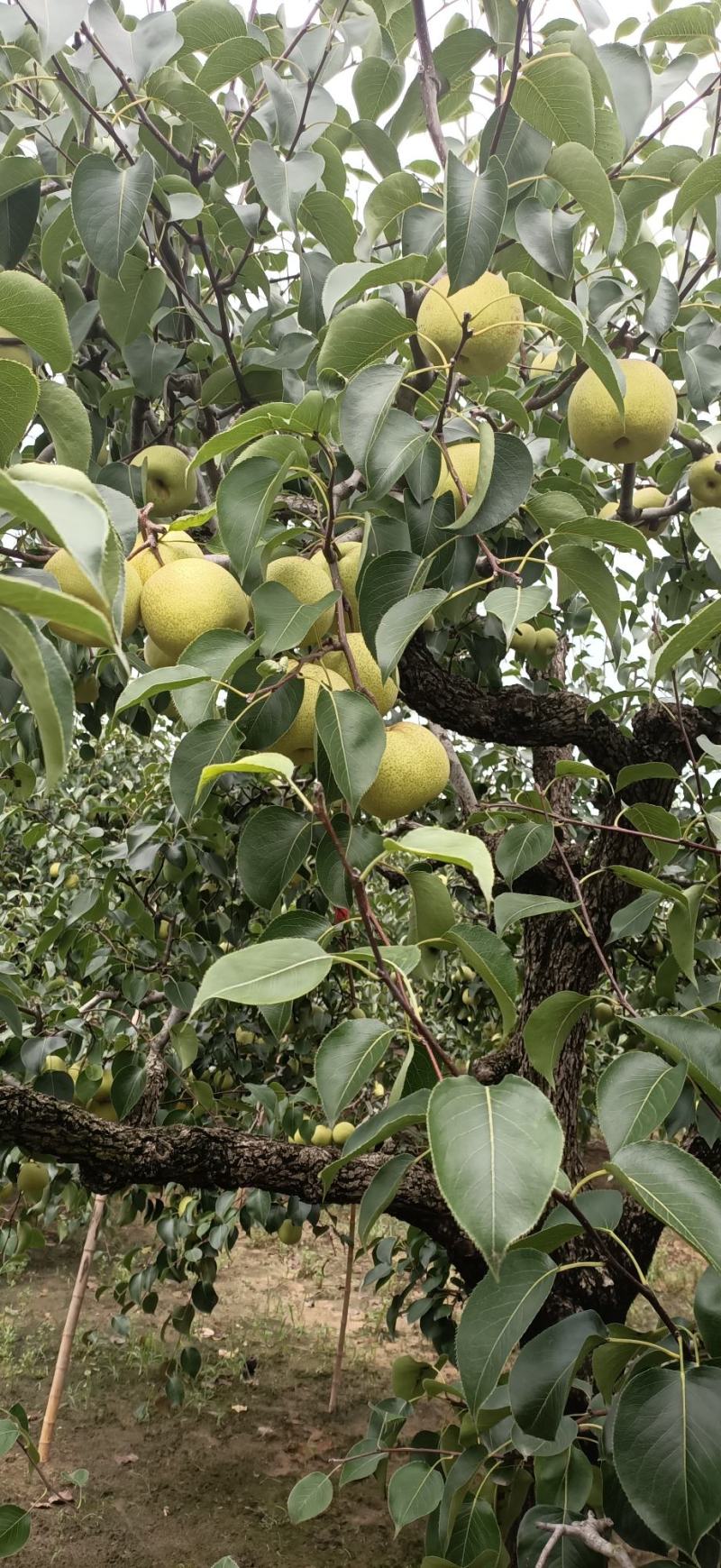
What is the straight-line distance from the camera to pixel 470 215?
2.52 feet

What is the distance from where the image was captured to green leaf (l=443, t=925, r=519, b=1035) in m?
0.63

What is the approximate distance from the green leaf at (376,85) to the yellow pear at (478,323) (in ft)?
1.06

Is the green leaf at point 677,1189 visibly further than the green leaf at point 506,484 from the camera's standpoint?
No

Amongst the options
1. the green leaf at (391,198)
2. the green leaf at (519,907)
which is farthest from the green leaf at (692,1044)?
the green leaf at (391,198)

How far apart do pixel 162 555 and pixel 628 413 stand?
0.52 metres

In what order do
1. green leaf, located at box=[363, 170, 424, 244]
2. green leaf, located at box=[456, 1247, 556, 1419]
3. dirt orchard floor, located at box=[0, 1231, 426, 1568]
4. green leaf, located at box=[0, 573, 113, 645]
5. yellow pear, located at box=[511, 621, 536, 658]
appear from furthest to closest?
dirt orchard floor, located at box=[0, 1231, 426, 1568] → yellow pear, located at box=[511, 621, 536, 658] → green leaf, located at box=[363, 170, 424, 244] → green leaf, located at box=[456, 1247, 556, 1419] → green leaf, located at box=[0, 573, 113, 645]

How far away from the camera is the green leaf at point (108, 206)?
940 millimetres

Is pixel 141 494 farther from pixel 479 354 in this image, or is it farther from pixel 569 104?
pixel 569 104

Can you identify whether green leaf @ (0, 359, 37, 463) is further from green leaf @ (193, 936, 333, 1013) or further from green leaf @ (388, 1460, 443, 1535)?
green leaf @ (388, 1460, 443, 1535)

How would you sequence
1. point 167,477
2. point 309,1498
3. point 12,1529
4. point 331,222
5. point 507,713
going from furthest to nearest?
point 507,713
point 309,1498
point 12,1529
point 167,477
point 331,222

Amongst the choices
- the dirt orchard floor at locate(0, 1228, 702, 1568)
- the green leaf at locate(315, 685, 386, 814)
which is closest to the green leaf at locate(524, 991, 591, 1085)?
the green leaf at locate(315, 685, 386, 814)

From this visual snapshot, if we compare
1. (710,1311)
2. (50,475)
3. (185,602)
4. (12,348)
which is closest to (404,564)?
(185,602)

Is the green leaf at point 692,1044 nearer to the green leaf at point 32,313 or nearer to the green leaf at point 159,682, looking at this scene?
the green leaf at point 159,682

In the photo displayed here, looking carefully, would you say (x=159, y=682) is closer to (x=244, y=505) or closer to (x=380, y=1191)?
(x=244, y=505)
